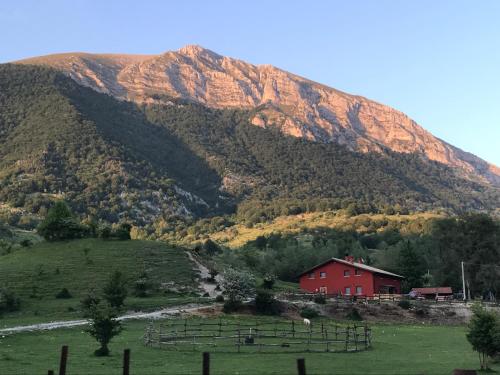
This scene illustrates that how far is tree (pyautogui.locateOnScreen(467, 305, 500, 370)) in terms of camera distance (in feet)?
111

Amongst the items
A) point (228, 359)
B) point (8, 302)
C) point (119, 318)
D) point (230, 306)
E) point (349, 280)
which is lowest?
point (228, 359)

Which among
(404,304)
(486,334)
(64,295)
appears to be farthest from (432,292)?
(486,334)

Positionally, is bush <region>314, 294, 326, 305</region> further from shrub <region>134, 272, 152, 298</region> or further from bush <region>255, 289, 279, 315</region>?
shrub <region>134, 272, 152, 298</region>

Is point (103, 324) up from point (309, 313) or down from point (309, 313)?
up

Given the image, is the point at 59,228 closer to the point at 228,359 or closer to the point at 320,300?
the point at 320,300

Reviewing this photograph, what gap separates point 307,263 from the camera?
481 ft

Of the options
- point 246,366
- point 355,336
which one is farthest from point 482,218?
point 246,366

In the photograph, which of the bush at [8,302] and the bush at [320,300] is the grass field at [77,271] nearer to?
the bush at [8,302]

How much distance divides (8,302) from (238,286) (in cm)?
2889

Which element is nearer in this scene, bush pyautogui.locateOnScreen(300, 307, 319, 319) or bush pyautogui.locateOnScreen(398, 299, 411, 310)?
bush pyautogui.locateOnScreen(300, 307, 319, 319)

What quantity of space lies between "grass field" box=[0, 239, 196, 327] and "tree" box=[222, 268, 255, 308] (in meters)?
6.38

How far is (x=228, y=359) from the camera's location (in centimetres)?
3744

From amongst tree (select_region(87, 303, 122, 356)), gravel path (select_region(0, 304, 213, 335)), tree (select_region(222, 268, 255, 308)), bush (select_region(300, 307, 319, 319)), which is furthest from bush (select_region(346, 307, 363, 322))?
tree (select_region(87, 303, 122, 356))

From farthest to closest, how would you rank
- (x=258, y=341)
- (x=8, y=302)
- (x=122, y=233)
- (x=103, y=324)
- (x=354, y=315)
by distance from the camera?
(x=122, y=233) < (x=354, y=315) < (x=8, y=302) < (x=258, y=341) < (x=103, y=324)
